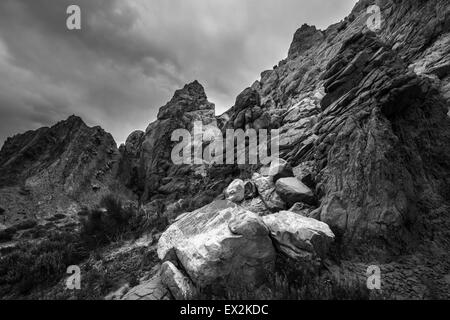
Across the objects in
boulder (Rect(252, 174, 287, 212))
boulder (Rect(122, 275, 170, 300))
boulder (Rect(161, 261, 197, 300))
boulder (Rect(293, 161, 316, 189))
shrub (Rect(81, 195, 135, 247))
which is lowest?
boulder (Rect(122, 275, 170, 300))

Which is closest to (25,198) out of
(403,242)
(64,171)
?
(64,171)

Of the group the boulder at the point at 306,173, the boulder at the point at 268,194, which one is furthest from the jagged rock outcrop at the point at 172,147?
the boulder at the point at 306,173

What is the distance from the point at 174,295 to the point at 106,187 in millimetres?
37068

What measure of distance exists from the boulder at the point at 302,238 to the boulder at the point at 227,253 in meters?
0.50

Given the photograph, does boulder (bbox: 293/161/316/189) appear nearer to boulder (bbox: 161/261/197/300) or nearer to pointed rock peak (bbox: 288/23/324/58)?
boulder (bbox: 161/261/197/300)

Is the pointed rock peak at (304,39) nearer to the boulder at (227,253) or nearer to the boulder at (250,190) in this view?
the boulder at (250,190)

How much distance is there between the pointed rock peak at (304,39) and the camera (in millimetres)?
51428

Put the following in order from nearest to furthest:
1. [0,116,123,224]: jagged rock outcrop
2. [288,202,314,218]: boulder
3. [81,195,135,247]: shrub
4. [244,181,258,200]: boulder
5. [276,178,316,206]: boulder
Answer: [288,202,314,218]: boulder
[276,178,316,206]: boulder
[244,181,258,200]: boulder
[81,195,135,247]: shrub
[0,116,123,224]: jagged rock outcrop

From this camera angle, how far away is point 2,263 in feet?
40.0

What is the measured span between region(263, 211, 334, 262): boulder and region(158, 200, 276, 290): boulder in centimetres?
50

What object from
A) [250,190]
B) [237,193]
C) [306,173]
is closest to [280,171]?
[306,173]

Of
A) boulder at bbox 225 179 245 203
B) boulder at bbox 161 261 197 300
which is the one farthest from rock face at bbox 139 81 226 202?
boulder at bbox 161 261 197 300

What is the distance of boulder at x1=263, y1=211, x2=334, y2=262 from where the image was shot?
289 inches

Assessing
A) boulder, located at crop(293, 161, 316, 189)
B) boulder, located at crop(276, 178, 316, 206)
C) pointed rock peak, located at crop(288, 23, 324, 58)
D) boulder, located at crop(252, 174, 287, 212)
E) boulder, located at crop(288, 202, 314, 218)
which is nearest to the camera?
boulder, located at crop(288, 202, 314, 218)
